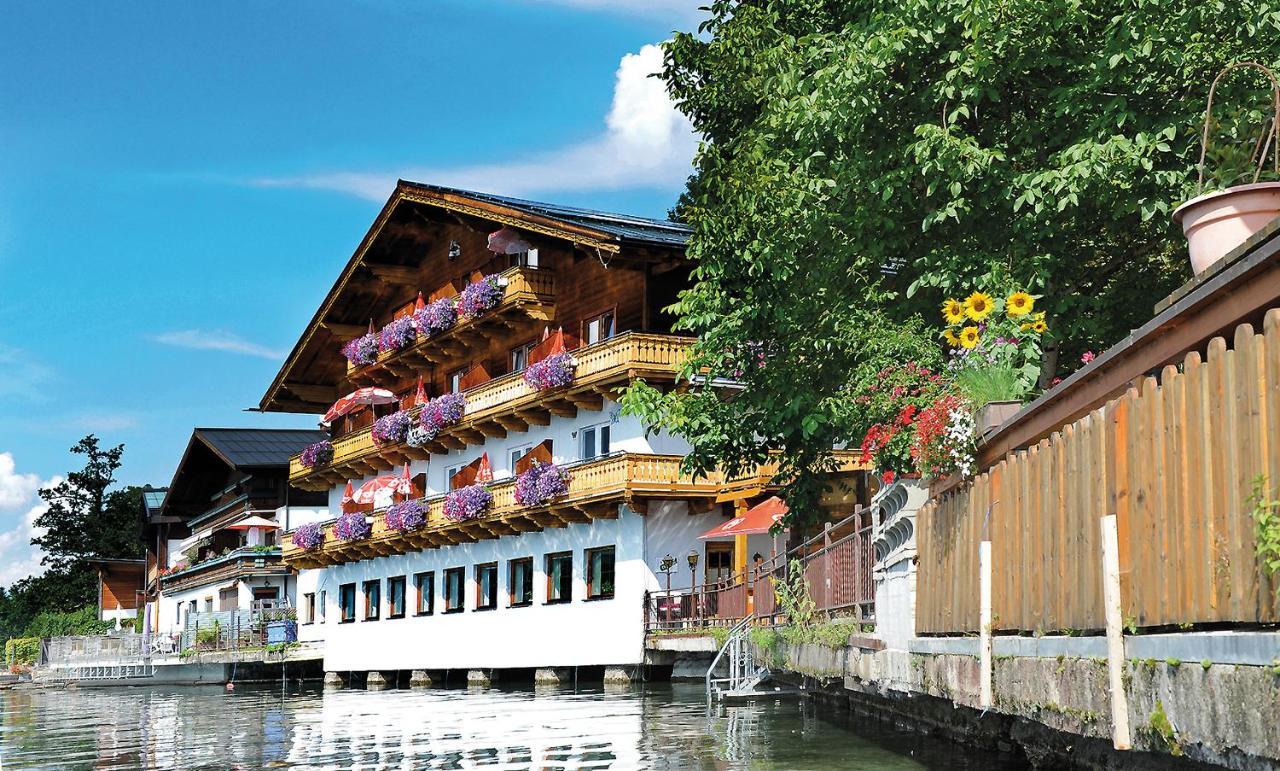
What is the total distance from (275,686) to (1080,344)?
39.9m

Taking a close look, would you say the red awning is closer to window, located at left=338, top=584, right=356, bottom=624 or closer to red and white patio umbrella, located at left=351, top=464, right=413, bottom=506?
red and white patio umbrella, located at left=351, top=464, right=413, bottom=506

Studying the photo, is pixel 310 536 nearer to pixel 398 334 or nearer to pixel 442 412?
pixel 398 334

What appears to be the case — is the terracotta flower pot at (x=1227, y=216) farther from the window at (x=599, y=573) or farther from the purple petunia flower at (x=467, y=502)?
the purple petunia flower at (x=467, y=502)

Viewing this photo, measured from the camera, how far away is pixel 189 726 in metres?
30.3

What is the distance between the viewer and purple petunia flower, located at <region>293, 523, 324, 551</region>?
55.3m

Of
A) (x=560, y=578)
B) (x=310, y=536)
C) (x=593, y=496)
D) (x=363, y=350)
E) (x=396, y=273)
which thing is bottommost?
(x=560, y=578)

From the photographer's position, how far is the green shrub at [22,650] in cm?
8612

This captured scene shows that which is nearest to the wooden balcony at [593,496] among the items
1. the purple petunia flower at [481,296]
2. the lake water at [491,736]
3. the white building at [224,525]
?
the lake water at [491,736]

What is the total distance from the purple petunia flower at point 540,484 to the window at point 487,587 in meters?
5.28

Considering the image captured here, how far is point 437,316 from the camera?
46.5 m

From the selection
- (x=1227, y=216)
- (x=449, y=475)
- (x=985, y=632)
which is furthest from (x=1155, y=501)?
(x=449, y=475)

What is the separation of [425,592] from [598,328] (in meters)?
13.3

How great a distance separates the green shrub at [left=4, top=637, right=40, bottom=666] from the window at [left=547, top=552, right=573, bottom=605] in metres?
53.8

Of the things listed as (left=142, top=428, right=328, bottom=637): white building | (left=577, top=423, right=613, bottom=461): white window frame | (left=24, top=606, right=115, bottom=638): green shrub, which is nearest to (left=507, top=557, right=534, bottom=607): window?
(left=577, top=423, right=613, bottom=461): white window frame
